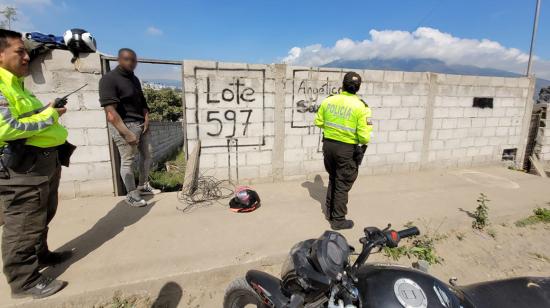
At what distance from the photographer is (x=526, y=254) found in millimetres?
3430

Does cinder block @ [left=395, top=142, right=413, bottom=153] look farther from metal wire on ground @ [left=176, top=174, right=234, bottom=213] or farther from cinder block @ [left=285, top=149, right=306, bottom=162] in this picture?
metal wire on ground @ [left=176, top=174, right=234, bottom=213]

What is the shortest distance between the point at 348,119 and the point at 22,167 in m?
2.89

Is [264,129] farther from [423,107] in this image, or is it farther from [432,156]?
[432,156]

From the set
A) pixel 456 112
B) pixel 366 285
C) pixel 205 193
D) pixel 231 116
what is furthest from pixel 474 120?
pixel 366 285

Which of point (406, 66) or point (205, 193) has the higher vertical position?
point (406, 66)

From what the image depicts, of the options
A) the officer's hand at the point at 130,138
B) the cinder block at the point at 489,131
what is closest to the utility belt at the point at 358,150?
the officer's hand at the point at 130,138

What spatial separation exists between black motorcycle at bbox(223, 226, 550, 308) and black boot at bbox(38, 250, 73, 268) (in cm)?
230

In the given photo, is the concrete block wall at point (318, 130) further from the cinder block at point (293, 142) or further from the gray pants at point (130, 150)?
the gray pants at point (130, 150)

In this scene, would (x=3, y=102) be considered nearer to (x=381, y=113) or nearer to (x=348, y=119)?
(x=348, y=119)

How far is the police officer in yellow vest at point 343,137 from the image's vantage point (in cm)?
299

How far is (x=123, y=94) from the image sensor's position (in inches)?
133

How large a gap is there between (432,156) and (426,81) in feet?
5.54

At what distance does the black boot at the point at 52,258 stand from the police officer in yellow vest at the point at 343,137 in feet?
9.43

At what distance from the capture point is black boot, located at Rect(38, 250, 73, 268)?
2.48 m
